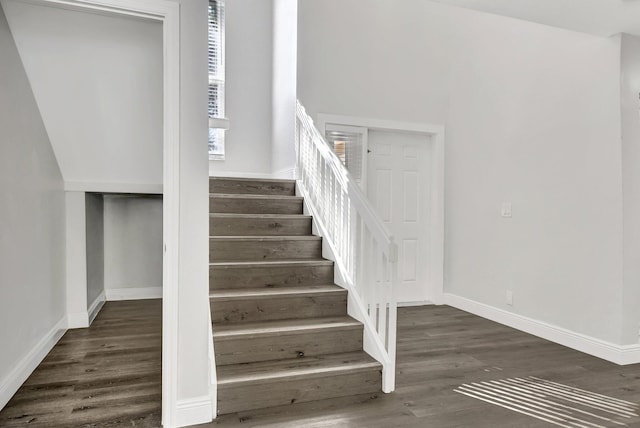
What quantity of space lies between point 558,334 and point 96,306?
443 cm

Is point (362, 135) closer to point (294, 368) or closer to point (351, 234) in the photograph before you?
point (351, 234)

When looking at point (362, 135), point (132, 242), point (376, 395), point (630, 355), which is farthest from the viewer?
point (132, 242)

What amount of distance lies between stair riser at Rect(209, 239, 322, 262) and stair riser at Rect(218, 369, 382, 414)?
1.15 metres

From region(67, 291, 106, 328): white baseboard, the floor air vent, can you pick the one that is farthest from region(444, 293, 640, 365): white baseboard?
region(67, 291, 106, 328): white baseboard

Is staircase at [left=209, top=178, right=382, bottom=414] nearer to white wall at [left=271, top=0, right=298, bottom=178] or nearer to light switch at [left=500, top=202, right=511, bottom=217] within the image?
white wall at [left=271, top=0, right=298, bottom=178]

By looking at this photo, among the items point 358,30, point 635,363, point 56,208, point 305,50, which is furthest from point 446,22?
point 56,208

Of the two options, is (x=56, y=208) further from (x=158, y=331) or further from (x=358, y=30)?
(x=358, y=30)

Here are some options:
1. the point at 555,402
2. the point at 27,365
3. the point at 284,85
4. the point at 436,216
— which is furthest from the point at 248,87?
the point at 555,402

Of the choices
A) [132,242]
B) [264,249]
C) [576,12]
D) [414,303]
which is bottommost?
[414,303]

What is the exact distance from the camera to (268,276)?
9.95ft

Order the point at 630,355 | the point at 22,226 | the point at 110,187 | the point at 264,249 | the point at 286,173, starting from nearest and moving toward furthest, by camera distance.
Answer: the point at 22,226 < the point at 630,355 < the point at 264,249 < the point at 110,187 < the point at 286,173

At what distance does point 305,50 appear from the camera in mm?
4254

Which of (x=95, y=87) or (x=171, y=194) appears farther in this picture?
(x=95, y=87)

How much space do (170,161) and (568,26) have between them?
2.89 metres
